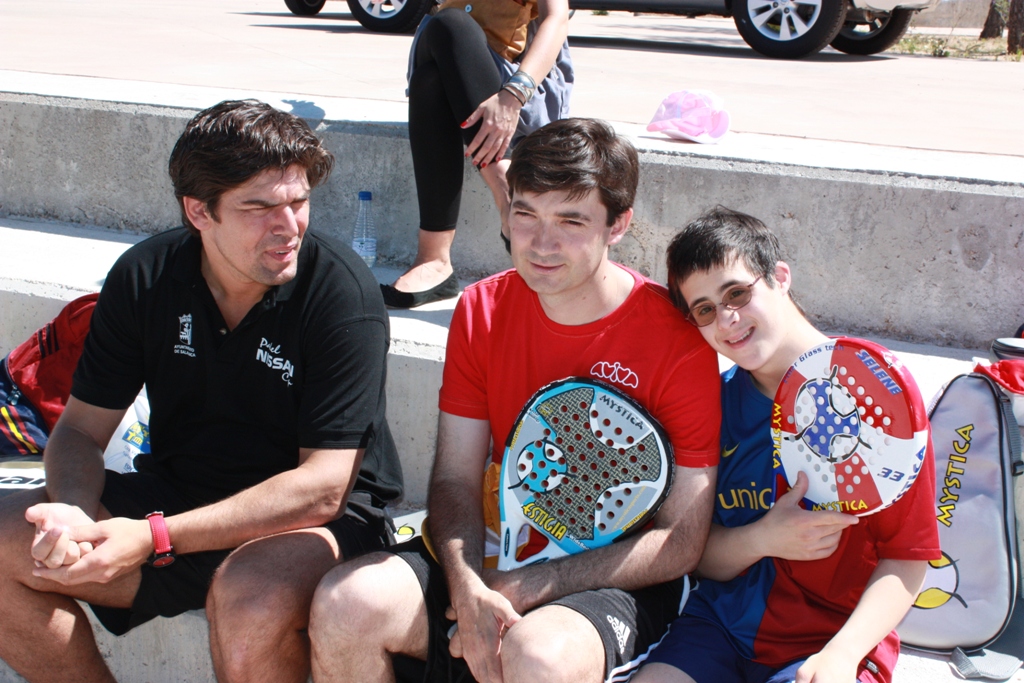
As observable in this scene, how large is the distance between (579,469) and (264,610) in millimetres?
749

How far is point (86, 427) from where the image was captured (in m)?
2.47

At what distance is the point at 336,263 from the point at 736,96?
3.68m

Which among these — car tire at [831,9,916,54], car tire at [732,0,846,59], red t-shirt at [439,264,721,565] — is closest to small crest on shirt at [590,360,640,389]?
red t-shirt at [439,264,721,565]

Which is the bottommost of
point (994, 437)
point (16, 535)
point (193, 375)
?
point (16, 535)

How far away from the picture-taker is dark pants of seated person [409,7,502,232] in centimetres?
317

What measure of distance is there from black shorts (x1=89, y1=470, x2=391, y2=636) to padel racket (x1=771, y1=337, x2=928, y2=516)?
103cm

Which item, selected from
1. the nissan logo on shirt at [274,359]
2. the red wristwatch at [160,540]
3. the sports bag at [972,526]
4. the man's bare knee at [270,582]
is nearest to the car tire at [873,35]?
the sports bag at [972,526]

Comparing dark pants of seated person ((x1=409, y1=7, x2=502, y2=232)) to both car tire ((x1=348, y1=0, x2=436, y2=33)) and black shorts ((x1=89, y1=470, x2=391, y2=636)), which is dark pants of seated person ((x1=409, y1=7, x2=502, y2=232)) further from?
car tire ((x1=348, y1=0, x2=436, y2=33))

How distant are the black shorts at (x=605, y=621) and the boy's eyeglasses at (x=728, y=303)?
586 mm

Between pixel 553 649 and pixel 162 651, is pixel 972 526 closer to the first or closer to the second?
pixel 553 649

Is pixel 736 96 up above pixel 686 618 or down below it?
above

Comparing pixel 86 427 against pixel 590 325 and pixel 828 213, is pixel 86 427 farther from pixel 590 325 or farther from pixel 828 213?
pixel 828 213

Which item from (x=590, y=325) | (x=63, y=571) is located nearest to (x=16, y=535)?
(x=63, y=571)

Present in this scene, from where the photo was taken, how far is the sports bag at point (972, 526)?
2.32 meters
